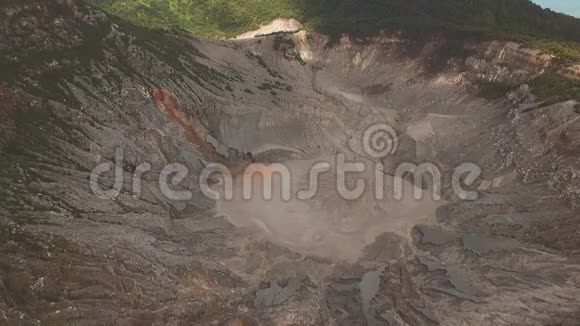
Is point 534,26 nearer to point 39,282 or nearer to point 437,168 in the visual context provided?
point 437,168

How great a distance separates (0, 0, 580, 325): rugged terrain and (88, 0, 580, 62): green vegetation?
8397 mm

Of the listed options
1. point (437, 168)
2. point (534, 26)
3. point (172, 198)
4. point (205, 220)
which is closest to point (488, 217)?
point (437, 168)

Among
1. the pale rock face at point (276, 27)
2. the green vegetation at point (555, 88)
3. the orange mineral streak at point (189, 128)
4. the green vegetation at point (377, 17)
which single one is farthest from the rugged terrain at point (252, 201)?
the pale rock face at point (276, 27)

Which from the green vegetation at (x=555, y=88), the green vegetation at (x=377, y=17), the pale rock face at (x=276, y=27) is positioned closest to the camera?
the green vegetation at (x=555, y=88)

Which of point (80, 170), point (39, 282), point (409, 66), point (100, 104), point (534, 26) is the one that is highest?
point (534, 26)

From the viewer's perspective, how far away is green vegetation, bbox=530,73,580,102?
204 ft

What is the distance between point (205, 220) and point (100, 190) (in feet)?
32.2

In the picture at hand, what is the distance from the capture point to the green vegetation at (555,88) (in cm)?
6209

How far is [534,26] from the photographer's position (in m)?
93.7

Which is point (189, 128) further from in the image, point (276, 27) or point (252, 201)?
point (276, 27)

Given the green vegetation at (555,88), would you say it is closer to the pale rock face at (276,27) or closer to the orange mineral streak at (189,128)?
the orange mineral streak at (189,128)

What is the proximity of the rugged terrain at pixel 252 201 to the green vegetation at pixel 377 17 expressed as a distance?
840 cm

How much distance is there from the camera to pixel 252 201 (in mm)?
58969

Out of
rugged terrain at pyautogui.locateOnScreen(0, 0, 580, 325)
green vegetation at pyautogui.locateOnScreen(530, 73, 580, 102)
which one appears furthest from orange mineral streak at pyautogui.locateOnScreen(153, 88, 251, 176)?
green vegetation at pyautogui.locateOnScreen(530, 73, 580, 102)
